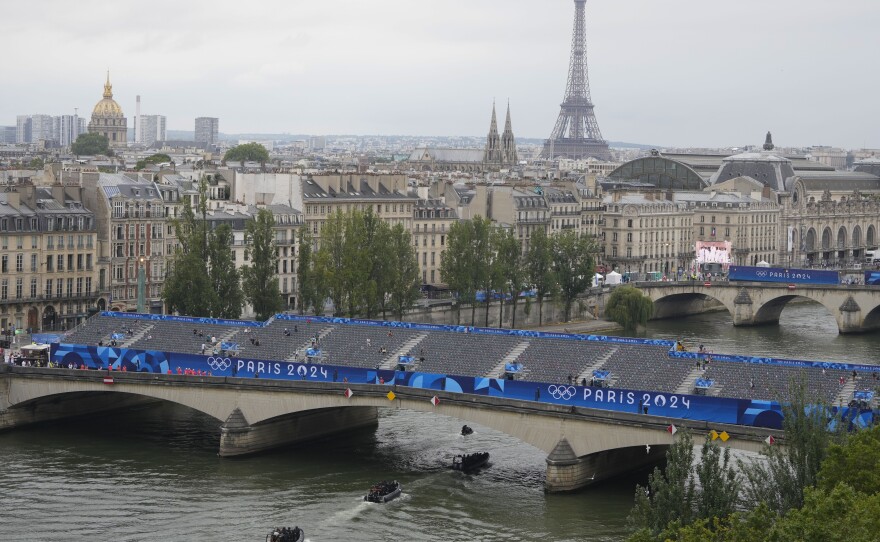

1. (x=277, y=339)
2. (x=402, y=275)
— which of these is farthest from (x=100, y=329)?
(x=402, y=275)

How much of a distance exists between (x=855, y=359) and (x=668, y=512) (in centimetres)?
5613

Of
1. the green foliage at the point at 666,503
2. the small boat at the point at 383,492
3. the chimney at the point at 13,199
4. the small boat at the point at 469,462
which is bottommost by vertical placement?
the small boat at the point at 383,492

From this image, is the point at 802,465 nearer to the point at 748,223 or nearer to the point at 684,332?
the point at 684,332

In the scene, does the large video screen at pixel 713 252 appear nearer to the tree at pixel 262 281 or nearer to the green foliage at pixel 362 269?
the green foliage at pixel 362 269

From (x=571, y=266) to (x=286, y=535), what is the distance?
63.6 meters

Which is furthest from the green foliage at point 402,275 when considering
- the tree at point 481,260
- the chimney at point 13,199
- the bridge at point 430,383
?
the bridge at point 430,383

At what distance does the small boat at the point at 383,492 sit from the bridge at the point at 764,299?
66.9 m

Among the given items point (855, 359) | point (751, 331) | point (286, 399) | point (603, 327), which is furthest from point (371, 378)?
point (751, 331)

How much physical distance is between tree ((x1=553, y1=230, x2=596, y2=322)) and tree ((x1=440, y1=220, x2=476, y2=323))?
29.2ft

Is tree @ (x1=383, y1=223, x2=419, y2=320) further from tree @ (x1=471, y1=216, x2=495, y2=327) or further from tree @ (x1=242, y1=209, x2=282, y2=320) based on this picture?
tree @ (x1=242, y1=209, x2=282, y2=320)

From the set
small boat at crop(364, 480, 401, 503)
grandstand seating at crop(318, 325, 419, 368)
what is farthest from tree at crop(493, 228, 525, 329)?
small boat at crop(364, 480, 401, 503)

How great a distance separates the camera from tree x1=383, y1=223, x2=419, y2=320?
99.1 meters

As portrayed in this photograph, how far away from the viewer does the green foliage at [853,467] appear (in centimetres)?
4397

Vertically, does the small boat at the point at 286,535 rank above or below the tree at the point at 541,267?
below
